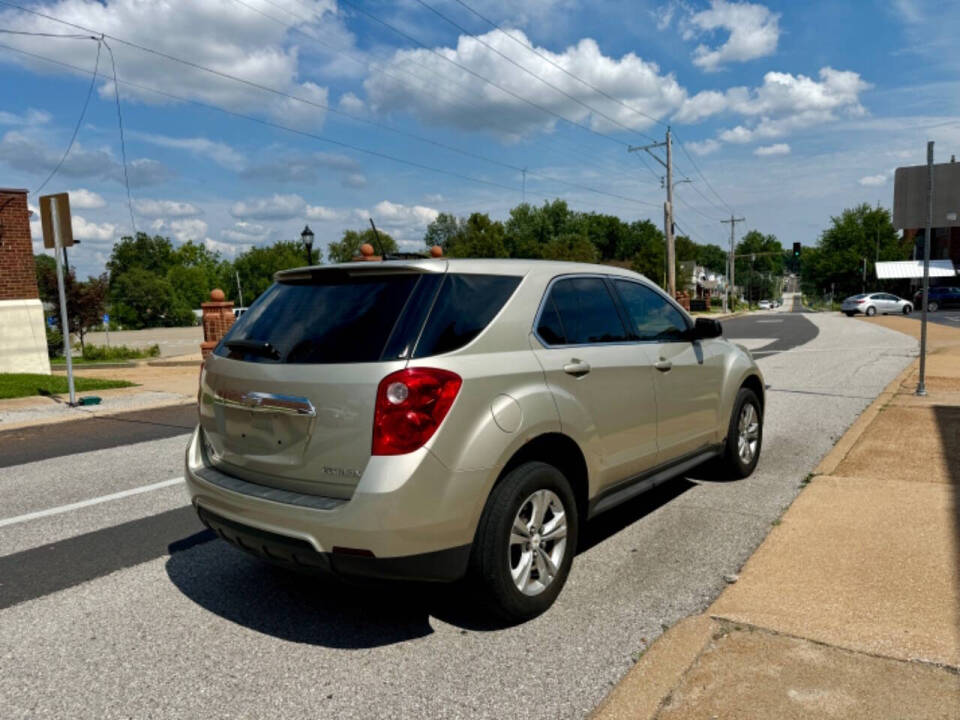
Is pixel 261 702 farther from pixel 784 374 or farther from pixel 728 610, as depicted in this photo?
pixel 784 374

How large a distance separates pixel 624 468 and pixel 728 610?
3.27ft

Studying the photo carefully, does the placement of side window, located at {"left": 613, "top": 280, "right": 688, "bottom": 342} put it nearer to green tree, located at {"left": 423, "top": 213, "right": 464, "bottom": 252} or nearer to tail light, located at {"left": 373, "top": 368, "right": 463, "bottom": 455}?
tail light, located at {"left": 373, "top": 368, "right": 463, "bottom": 455}

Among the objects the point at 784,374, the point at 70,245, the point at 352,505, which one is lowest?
the point at 784,374

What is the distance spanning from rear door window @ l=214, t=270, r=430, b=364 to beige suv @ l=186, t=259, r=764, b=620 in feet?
0.03

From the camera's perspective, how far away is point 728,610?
10.9 feet

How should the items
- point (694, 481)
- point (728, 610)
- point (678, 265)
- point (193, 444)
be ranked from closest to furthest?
1. point (728, 610)
2. point (193, 444)
3. point (694, 481)
4. point (678, 265)

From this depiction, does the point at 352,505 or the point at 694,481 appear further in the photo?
the point at 694,481

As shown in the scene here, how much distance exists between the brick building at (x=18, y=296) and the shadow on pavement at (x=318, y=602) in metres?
16.0

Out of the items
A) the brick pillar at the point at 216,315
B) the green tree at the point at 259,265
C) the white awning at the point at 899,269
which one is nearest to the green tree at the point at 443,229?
the green tree at the point at 259,265

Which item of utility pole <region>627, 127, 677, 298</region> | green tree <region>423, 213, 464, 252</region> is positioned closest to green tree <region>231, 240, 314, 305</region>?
green tree <region>423, 213, 464, 252</region>

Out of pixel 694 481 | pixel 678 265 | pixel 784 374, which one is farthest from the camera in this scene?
pixel 678 265

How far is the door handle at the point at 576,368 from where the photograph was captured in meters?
3.62

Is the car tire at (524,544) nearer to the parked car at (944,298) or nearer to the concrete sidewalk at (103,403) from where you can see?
the concrete sidewalk at (103,403)

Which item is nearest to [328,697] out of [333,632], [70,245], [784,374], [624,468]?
[333,632]
